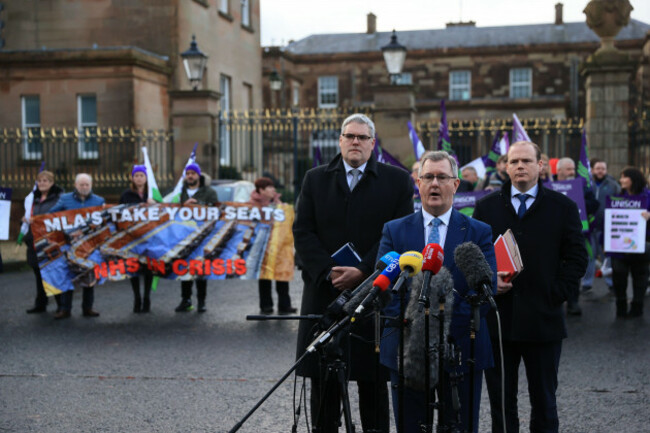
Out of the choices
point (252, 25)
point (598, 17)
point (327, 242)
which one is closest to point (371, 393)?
point (327, 242)

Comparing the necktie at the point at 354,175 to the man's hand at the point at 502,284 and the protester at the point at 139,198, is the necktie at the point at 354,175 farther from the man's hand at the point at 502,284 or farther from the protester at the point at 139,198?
the protester at the point at 139,198

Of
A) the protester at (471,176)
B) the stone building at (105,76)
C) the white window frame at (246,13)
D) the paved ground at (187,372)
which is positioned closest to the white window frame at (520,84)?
the white window frame at (246,13)

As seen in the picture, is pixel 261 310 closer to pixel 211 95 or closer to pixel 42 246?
pixel 42 246

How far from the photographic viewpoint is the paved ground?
629 cm

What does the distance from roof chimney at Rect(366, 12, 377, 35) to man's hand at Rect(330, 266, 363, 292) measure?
1899 inches

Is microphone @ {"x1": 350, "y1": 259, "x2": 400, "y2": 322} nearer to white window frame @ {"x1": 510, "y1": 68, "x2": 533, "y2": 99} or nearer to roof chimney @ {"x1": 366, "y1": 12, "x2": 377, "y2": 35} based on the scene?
white window frame @ {"x1": 510, "y1": 68, "x2": 533, "y2": 99}

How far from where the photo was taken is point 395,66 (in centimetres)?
1905

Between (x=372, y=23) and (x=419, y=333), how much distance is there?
49545mm

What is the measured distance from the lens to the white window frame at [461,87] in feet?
149

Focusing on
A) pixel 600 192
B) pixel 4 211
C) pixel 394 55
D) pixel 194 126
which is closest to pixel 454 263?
pixel 4 211

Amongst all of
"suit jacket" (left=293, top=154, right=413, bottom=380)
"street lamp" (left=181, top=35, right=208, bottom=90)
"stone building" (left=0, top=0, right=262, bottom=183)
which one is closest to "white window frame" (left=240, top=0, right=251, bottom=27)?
"stone building" (left=0, top=0, right=262, bottom=183)

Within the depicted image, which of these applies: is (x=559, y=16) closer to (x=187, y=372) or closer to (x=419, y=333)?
(x=187, y=372)

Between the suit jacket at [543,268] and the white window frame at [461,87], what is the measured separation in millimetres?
40973

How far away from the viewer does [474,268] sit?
3865 millimetres
